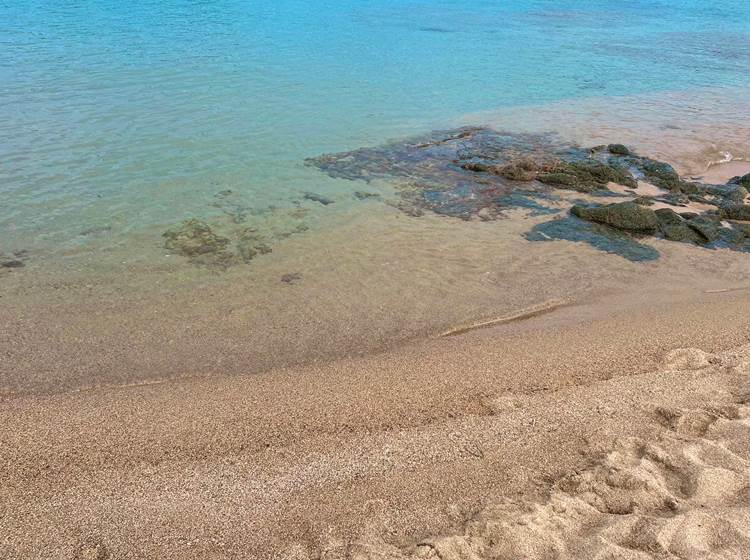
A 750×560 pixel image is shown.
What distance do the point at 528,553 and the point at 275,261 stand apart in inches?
208

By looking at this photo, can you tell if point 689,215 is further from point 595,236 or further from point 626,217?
point 595,236

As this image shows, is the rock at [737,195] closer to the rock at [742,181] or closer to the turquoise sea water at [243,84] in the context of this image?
the rock at [742,181]

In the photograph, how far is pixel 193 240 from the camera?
8211mm

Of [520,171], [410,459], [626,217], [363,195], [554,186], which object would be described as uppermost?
[410,459]

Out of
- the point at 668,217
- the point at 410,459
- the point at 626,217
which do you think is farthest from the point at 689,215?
the point at 410,459

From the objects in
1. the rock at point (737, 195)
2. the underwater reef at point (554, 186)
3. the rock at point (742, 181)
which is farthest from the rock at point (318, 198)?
the rock at point (742, 181)

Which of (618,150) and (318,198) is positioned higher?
(618,150)

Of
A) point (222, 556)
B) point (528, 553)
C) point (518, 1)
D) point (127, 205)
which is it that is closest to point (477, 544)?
point (528, 553)

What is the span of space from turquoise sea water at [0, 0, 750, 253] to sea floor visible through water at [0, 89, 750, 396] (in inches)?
28.8

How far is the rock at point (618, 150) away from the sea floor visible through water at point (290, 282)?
3.24m

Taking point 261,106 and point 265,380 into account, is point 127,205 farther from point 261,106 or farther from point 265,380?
point 261,106

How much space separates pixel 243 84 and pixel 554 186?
994cm

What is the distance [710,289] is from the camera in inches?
287

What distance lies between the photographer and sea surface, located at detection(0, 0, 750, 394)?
6668mm
